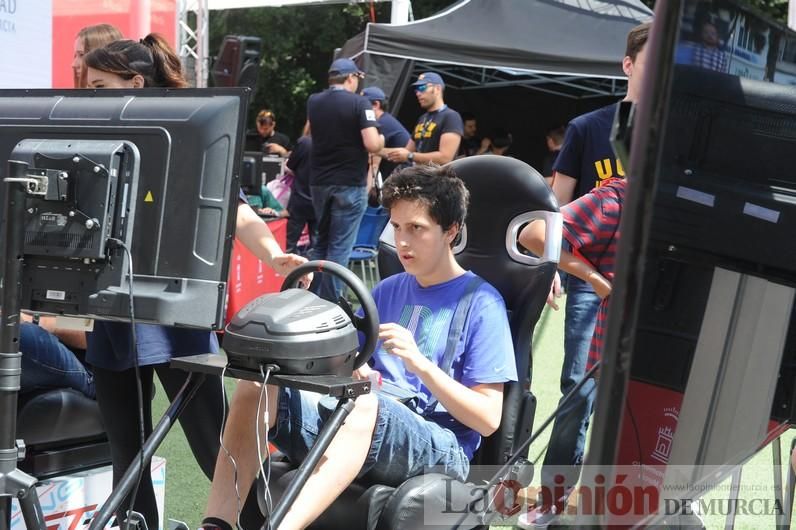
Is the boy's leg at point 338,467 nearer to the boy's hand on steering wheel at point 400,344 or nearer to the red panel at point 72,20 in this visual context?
the boy's hand on steering wheel at point 400,344

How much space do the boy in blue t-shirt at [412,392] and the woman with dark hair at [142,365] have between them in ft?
0.98

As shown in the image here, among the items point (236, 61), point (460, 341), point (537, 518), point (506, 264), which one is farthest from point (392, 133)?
point (460, 341)

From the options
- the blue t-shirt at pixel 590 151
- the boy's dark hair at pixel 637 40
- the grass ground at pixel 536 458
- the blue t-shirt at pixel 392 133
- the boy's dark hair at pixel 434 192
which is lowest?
the grass ground at pixel 536 458

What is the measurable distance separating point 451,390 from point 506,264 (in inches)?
22.7

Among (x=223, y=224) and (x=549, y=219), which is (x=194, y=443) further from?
(x=549, y=219)

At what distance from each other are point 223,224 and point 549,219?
1.09m

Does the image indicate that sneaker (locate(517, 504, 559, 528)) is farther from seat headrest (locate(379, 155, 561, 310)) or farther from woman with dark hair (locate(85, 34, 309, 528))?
woman with dark hair (locate(85, 34, 309, 528))

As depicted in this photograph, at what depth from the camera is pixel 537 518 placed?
124 inches

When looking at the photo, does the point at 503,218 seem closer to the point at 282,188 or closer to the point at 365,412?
the point at 365,412

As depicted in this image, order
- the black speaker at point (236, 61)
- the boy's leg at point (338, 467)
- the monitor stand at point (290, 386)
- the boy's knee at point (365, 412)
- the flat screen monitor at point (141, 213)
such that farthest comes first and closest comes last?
the black speaker at point (236, 61) < the boy's knee at point (365, 412) < the boy's leg at point (338, 467) < the flat screen monitor at point (141, 213) < the monitor stand at point (290, 386)

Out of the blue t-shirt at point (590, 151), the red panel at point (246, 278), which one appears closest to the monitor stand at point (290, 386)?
the blue t-shirt at point (590, 151)

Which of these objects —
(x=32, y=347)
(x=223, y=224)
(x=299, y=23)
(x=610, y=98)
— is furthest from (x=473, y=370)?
(x=299, y=23)

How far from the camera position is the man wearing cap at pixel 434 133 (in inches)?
287

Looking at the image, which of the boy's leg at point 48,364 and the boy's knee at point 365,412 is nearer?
the boy's knee at point 365,412
